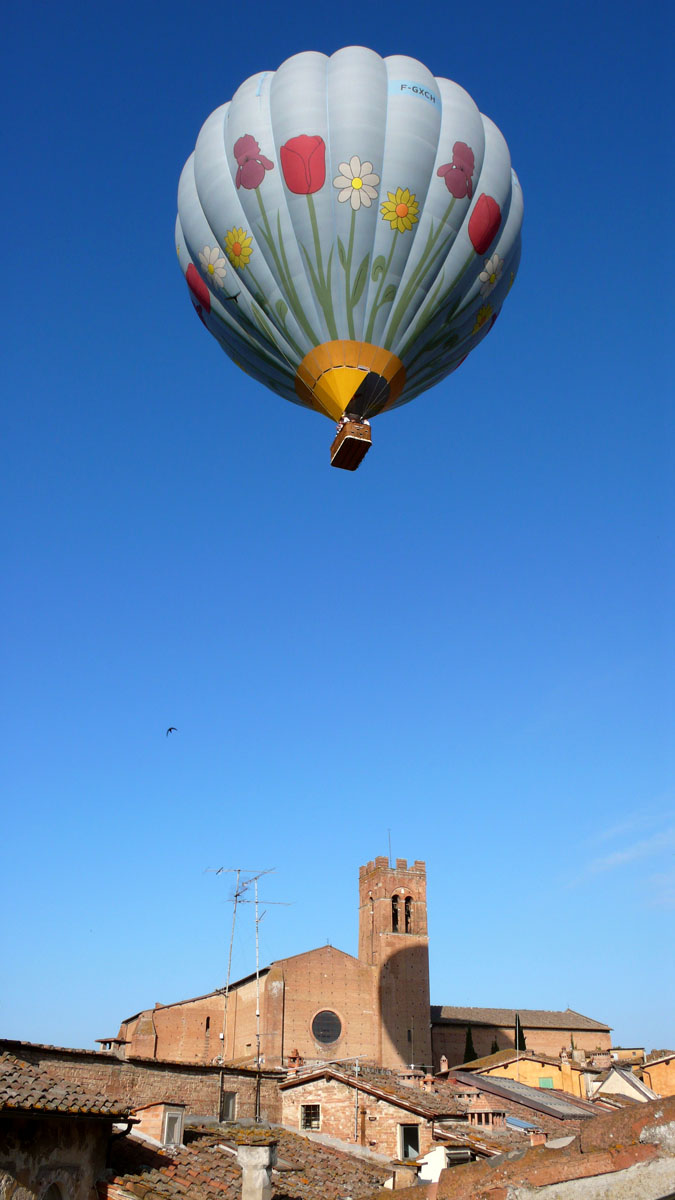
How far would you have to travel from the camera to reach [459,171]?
1281 centimetres

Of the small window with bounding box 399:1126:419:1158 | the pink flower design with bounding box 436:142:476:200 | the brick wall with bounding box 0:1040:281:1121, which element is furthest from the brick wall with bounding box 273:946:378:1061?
the pink flower design with bounding box 436:142:476:200

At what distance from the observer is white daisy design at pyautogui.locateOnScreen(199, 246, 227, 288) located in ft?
43.8

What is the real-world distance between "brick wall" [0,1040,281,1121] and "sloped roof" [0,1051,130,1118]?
3.18 meters

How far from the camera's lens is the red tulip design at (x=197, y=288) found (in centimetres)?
1399

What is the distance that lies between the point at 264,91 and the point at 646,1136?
1295cm

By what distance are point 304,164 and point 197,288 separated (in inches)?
103

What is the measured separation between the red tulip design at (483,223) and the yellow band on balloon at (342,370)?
1945 mm

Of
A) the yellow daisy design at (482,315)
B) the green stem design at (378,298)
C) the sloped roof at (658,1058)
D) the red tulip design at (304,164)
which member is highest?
the red tulip design at (304,164)

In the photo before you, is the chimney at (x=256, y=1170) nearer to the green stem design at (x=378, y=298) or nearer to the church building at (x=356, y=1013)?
the green stem design at (x=378, y=298)

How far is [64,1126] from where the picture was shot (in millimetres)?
10680

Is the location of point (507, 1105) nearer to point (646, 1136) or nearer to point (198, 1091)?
point (198, 1091)

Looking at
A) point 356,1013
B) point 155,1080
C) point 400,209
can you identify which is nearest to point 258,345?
point 400,209

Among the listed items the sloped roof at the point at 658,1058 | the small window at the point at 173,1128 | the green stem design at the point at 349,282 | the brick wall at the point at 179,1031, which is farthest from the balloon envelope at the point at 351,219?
the brick wall at the point at 179,1031

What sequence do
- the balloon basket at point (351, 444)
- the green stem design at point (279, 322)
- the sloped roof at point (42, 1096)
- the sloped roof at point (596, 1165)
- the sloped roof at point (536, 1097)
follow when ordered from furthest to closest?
the sloped roof at point (536, 1097), the green stem design at point (279, 322), the balloon basket at point (351, 444), the sloped roof at point (42, 1096), the sloped roof at point (596, 1165)
